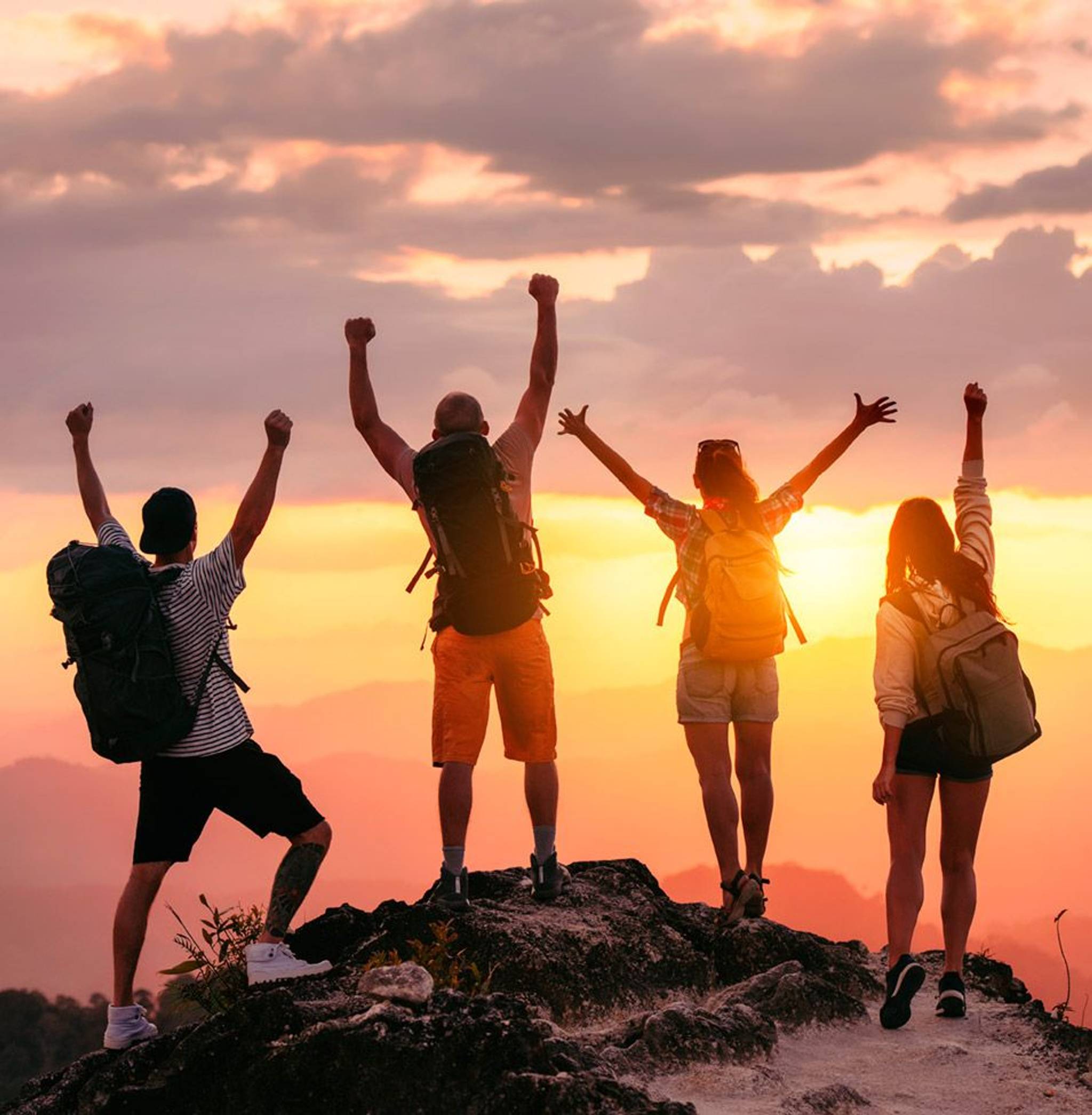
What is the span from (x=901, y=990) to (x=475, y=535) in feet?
12.4

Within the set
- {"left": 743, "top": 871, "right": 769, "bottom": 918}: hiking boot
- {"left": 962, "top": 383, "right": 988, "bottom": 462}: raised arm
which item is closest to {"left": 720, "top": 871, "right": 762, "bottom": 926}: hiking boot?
{"left": 743, "top": 871, "right": 769, "bottom": 918}: hiking boot

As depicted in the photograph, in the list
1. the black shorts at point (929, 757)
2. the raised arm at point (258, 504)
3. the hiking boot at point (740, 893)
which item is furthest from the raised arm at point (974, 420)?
the raised arm at point (258, 504)

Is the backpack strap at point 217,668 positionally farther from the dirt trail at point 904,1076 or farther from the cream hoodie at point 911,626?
the cream hoodie at point 911,626

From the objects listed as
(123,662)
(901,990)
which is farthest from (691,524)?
(123,662)

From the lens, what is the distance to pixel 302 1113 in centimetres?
771

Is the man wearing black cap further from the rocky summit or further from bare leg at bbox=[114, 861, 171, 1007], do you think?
the rocky summit

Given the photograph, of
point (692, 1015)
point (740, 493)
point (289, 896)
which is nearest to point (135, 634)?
point (289, 896)

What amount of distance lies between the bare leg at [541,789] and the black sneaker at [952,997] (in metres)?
2.70

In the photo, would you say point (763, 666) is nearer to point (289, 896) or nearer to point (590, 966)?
point (590, 966)

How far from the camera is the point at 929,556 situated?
386 inches

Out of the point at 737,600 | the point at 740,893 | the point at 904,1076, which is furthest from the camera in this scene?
the point at 740,893

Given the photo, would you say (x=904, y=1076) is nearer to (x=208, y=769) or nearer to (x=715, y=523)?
(x=715, y=523)

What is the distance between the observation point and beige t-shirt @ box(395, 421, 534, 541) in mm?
10375

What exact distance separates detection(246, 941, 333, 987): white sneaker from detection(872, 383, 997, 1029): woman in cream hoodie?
3.43 m
